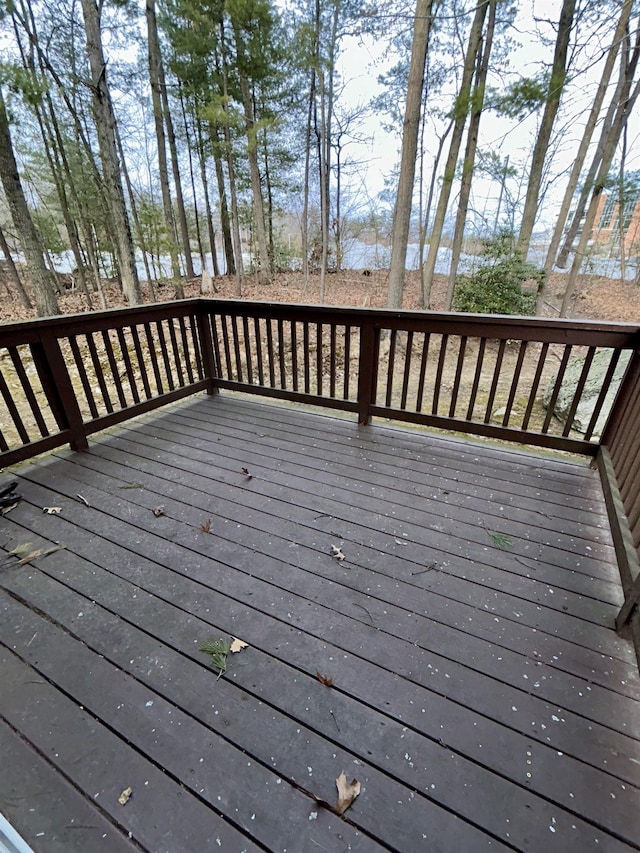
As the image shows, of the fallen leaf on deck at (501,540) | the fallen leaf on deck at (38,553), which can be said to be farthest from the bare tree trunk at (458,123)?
the fallen leaf on deck at (38,553)

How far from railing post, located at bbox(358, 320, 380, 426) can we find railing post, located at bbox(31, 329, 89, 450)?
6.51 feet

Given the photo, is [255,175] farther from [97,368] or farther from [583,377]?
[583,377]

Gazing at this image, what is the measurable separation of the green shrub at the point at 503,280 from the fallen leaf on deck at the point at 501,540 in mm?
6143

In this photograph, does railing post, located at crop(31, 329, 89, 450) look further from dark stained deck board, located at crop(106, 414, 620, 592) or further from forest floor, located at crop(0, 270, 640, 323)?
forest floor, located at crop(0, 270, 640, 323)

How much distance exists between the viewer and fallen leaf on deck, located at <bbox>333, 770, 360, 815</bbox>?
98cm

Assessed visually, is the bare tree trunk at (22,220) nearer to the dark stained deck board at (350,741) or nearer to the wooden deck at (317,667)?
the wooden deck at (317,667)

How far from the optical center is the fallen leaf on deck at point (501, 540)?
6.11ft

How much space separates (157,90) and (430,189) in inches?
250

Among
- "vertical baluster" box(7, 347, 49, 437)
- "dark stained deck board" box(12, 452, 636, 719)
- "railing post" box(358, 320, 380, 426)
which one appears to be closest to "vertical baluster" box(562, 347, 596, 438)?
"railing post" box(358, 320, 380, 426)

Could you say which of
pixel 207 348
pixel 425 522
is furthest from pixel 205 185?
pixel 425 522

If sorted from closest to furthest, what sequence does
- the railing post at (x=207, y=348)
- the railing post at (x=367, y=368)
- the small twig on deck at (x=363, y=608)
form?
the small twig on deck at (x=363, y=608) → the railing post at (x=367, y=368) → the railing post at (x=207, y=348)

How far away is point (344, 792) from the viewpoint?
1.01 meters

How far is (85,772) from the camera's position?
1.05 metres

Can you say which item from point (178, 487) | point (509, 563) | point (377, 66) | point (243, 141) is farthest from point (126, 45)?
point (509, 563)
